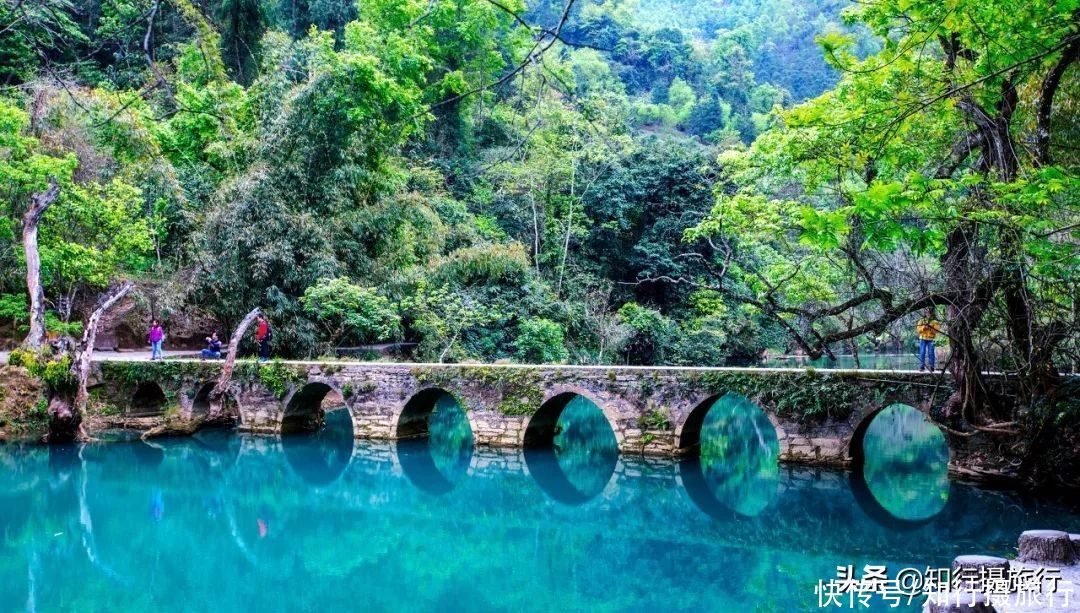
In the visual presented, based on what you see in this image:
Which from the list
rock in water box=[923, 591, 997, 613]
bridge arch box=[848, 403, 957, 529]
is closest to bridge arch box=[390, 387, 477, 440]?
bridge arch box=[848, 403, 957, 529]

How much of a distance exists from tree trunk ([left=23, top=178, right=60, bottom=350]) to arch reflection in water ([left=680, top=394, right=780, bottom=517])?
12667 millimetres

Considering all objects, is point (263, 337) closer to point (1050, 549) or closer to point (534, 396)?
point (534, 396)

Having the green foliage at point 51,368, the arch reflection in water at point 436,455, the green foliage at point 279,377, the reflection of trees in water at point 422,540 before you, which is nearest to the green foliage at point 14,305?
the green foliage at point 51,368

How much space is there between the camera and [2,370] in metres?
16.3

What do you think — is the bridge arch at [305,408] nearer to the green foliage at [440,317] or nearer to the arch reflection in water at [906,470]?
the green foliage at [440,317]

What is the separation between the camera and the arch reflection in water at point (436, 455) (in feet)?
52.2

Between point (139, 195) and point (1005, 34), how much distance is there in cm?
1964

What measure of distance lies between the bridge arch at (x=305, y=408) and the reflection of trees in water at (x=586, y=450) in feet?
15.9

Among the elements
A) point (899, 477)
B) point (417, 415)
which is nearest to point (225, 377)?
point (417, 415)

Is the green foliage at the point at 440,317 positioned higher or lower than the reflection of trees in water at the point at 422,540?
higher

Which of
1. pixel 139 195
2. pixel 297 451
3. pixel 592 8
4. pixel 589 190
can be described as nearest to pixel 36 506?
pixel 297 451

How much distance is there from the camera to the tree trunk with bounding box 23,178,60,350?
15.4 meters

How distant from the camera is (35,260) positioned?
1566 cm

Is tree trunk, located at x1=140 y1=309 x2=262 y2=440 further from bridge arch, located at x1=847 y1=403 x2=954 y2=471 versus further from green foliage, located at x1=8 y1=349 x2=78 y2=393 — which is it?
bridge arch, located at x1=847 y1=403 x2=954 y2=471
